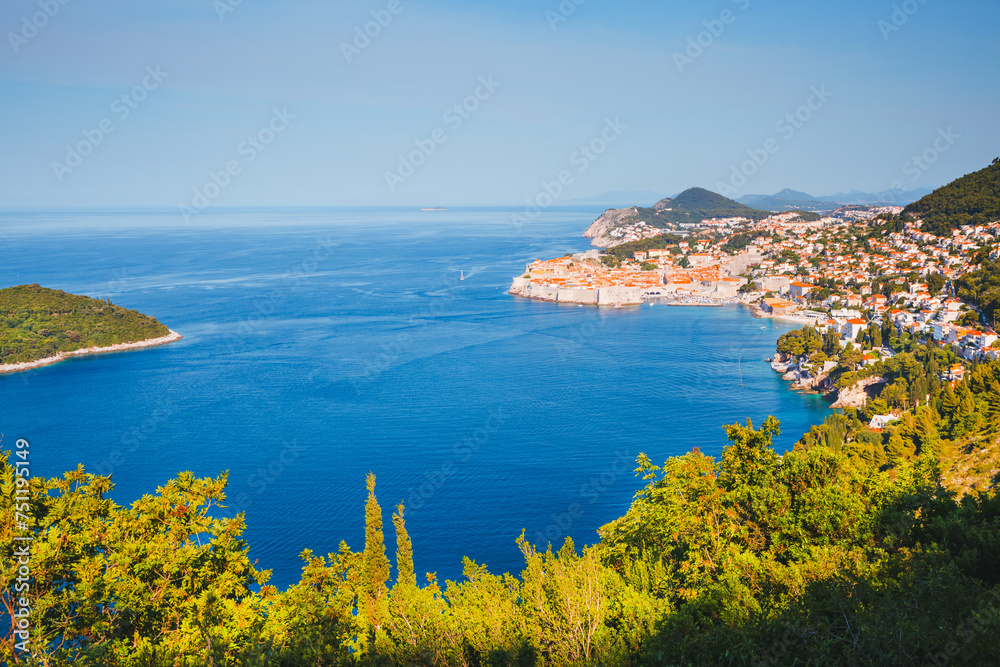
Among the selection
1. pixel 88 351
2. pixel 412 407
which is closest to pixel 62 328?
pixel 88 351

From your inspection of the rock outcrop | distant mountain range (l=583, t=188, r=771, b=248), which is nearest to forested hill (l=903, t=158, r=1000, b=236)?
the rock outcrop

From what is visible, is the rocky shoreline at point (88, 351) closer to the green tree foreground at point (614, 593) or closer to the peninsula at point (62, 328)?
the peninsula at point (62, 328)

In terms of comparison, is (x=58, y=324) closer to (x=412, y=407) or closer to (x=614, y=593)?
(x=412, y=407)

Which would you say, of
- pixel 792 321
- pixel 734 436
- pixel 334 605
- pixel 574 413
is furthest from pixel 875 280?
pixel 334 605

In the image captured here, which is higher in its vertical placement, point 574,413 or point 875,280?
point 875,280

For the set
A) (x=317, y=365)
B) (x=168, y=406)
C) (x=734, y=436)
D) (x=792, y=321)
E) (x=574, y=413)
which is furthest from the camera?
(x=792, y=321)

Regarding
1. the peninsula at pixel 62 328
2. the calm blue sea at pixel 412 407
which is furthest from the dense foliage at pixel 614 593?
the peninsula at pixel 62 328

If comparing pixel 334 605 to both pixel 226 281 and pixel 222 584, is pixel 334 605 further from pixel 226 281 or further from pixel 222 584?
pixel 226 281
